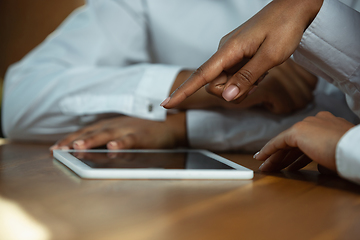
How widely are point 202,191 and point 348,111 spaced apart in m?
0.41

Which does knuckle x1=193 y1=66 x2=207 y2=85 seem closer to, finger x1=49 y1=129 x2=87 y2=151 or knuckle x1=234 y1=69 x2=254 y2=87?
knuckle x1=234 y1=69 x2=254 y2=87

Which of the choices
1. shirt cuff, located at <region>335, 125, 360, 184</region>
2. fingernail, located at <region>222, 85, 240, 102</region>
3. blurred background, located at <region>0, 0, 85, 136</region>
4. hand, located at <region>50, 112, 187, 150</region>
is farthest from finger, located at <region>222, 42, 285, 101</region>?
blurred background, located at <region>0, 0, 85, 136</region>

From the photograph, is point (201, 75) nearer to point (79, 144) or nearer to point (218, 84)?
point (218, 84)

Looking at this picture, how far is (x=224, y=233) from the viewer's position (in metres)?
0.17

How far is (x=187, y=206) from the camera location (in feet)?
0.69

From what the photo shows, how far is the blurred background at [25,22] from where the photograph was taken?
141 cm

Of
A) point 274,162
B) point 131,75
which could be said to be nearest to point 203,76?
point 274,162

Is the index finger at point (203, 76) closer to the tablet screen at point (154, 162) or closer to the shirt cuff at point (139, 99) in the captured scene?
the tablet screen at point (154, 162)

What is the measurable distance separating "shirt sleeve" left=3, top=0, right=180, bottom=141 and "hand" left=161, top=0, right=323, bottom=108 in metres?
0.26

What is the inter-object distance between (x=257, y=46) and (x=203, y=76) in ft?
0.19

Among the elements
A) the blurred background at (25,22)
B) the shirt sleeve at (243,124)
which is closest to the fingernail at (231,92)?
the shirt sleeve at (243,124)

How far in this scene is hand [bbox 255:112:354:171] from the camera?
0.88 feet

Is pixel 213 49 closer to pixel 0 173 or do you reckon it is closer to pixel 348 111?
pixel 348 111

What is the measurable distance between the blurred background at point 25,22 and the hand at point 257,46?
1222 mm
